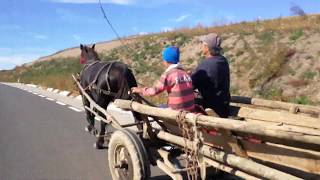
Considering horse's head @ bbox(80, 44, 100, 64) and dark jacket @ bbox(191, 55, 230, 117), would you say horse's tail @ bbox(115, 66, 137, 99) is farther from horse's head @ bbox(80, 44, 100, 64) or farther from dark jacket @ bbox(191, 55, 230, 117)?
dark jacket @ bbox(191, 55, 230, 117)

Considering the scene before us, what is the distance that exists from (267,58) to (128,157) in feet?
76.8

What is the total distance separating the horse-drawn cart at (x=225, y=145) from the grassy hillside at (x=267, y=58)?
10971mm

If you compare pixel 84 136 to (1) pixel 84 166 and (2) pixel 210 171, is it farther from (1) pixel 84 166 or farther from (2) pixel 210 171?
(2) pixel 210 171

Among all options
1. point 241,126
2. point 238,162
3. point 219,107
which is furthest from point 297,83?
point 241,126

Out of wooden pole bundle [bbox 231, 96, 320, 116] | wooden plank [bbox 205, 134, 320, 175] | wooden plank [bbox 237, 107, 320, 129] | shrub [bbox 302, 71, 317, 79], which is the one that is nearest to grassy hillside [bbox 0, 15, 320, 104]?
shrub [bbox 302, 71, 317, 79]

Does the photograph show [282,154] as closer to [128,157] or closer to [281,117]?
[281,117]

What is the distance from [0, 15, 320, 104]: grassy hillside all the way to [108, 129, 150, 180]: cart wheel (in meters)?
11.0

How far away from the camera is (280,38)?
3166cm

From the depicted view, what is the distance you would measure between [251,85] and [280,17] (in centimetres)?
1715

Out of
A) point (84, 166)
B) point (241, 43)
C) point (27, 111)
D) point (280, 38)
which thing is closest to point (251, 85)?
point (280, 38)

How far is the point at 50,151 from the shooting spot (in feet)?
33.8

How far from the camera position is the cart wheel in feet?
21.0

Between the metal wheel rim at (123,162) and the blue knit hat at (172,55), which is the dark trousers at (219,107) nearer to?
the blue knit hat at (172,55)

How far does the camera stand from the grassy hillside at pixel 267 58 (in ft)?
79.2
